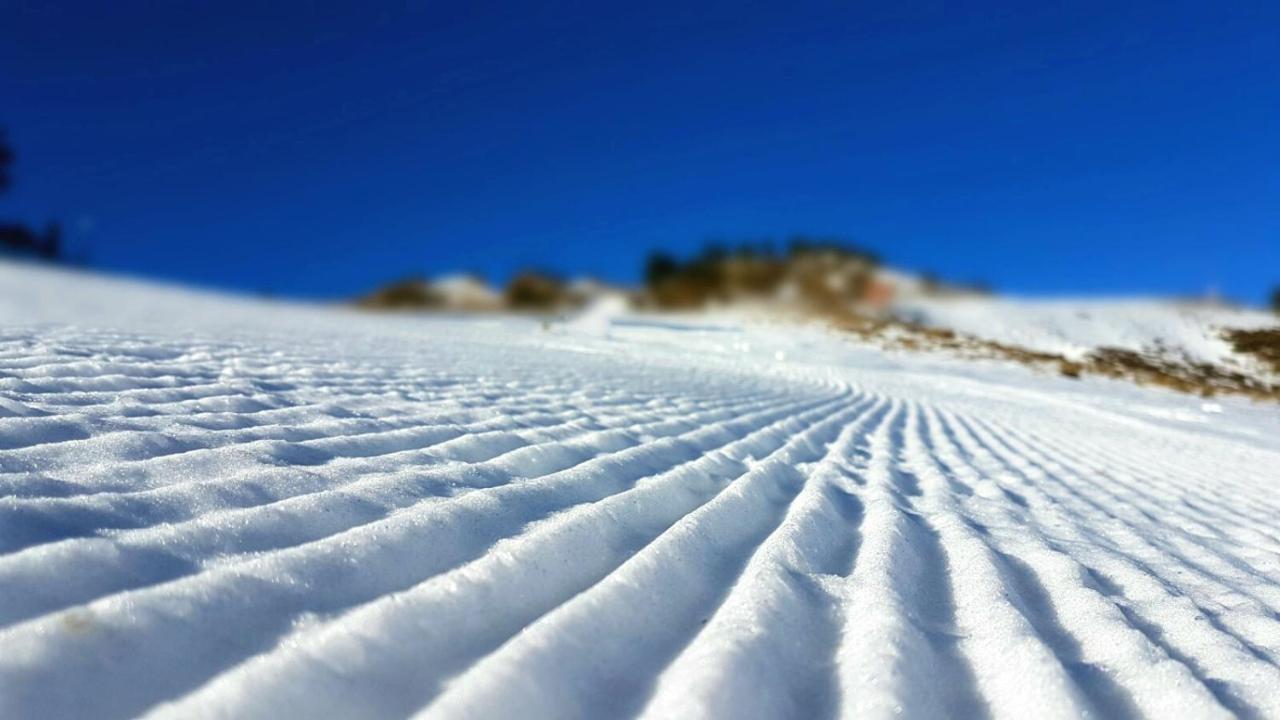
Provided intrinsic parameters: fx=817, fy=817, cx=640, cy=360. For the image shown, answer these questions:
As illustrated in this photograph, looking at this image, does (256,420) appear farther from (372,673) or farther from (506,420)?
(372,673)

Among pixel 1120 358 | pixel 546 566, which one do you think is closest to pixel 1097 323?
pixel 1120 358

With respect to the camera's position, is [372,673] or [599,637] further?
[599,637]

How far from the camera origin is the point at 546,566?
1.83 metres

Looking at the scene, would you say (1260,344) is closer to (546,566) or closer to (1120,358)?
(1120,358)

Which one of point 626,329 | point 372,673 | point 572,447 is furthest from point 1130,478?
point 626,329

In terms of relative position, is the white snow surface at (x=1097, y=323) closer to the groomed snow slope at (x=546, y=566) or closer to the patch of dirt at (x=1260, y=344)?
the patch of dirt at (x=1260, y=344)

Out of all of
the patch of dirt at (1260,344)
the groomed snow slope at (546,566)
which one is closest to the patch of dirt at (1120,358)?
the patch of dirt at (1260,344)

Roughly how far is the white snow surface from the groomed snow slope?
62.1 feet

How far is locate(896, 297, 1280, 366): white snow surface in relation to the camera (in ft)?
68.6

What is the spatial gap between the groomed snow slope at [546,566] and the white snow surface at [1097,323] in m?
18.9

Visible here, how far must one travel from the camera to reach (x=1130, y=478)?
15.8ft

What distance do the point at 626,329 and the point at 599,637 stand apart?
17511 millimetres

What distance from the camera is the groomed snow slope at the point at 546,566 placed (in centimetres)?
131

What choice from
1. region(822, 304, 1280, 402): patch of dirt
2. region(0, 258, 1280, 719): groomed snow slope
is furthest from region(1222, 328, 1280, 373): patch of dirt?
region(0, 258, 1280, 719): groomed snow slope
